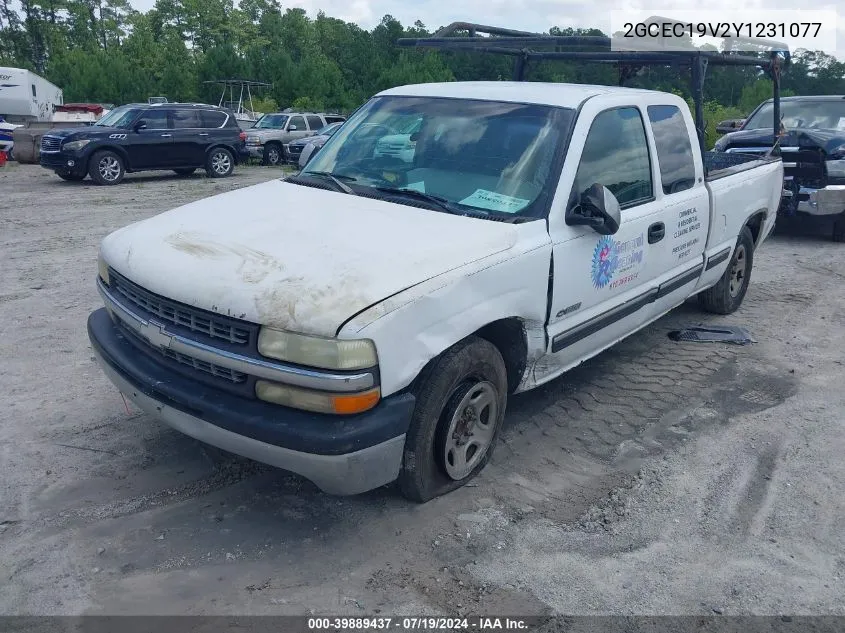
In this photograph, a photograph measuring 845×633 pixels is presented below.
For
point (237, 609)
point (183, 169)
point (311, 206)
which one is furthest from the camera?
point (183, 169)

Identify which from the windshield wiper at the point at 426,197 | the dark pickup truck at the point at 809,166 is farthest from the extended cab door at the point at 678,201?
the dark pickup truck at the point at 809,166

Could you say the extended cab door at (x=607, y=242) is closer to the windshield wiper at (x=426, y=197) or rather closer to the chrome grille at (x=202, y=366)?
the windshield wiper at (x=426, y=197)

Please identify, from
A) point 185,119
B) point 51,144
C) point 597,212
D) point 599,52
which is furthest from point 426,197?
point 185,119

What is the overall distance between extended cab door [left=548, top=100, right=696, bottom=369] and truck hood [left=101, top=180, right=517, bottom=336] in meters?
0.46

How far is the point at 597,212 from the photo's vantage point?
3.90 m

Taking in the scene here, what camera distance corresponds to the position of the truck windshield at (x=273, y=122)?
923 inches

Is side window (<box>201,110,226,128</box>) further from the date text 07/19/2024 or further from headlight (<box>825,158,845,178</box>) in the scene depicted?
the date text 07/19/2024

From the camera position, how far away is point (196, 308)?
3.14m

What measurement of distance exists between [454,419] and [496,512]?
497mm

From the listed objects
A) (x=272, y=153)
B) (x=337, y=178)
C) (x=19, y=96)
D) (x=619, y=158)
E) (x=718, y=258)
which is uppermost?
(x=19, y=96)

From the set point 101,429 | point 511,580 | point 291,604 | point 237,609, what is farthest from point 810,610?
point 101,429

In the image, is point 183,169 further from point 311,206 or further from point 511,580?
point 511,580

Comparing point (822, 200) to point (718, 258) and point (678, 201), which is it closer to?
point (718, 258)

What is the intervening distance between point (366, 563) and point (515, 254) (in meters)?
1.52
